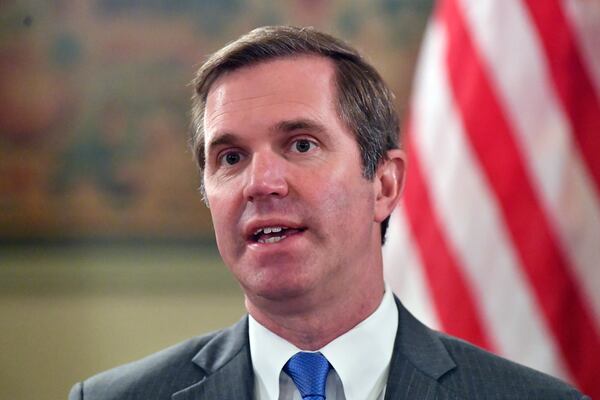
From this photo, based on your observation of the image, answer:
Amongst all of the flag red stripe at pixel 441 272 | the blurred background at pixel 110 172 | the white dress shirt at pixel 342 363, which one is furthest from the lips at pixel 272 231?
the blurred background at pixel 110 172

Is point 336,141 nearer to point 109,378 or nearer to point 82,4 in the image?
point 109,378

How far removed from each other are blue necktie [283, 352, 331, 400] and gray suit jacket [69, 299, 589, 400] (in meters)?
0.11

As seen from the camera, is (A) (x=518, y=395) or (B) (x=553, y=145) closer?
(A) (x=518, y=395)

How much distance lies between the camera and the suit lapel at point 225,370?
6.52 ft

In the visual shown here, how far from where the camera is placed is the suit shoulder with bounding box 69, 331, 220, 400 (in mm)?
2025

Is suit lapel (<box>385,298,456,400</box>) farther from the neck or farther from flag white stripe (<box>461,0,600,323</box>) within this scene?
flag white stripe (<box>461,0,600,323</box>)

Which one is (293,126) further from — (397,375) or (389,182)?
(397,375)

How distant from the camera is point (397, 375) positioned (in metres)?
1.96

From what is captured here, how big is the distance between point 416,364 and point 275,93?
25.5 inches

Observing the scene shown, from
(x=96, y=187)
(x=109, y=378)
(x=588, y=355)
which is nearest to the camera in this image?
(x=109, y=378)

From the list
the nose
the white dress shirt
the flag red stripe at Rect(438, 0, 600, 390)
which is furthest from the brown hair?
the flag red stripe at Rect(438, 0, 600, 390)

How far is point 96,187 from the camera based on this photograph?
3.53 m

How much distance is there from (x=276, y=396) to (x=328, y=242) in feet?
1.15

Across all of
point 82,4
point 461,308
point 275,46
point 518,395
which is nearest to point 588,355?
point 461,308
